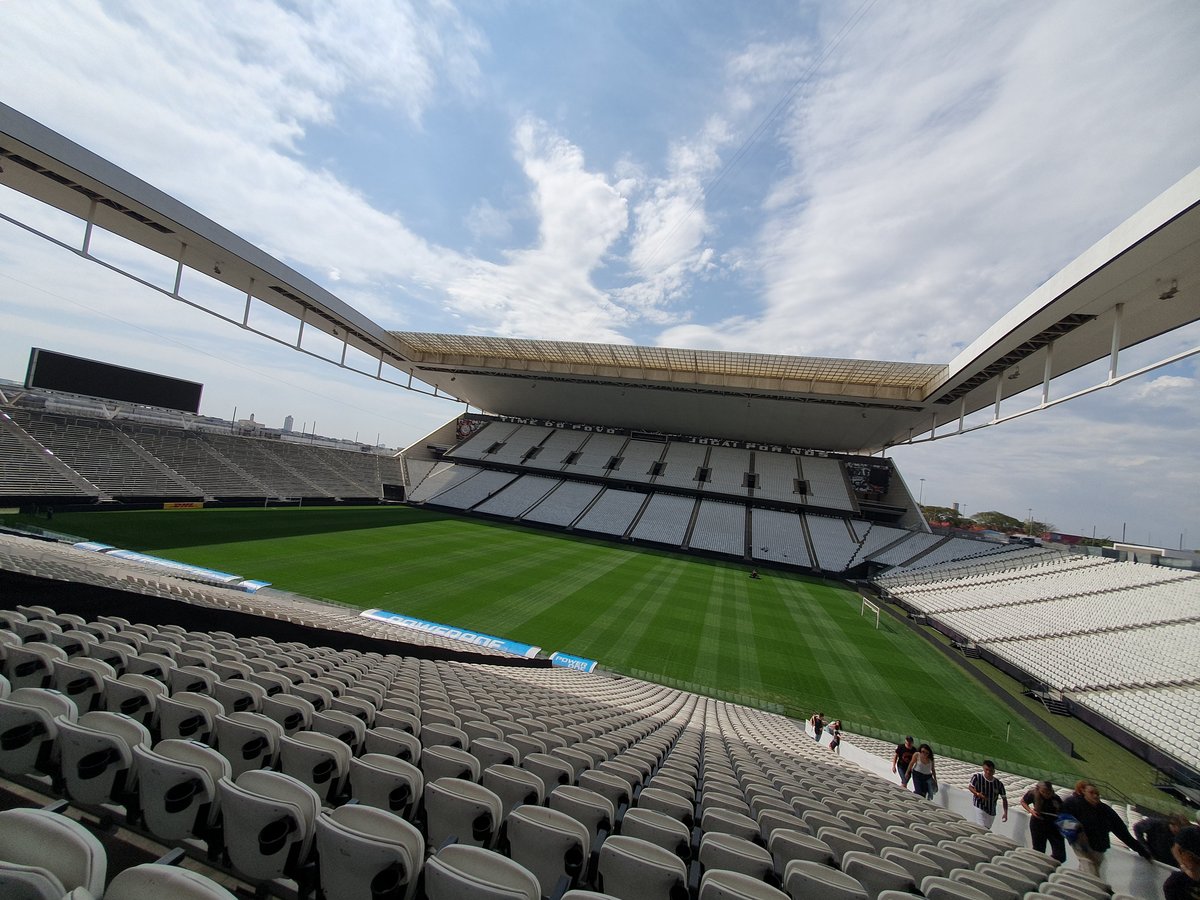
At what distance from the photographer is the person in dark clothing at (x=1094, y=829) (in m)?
5.25

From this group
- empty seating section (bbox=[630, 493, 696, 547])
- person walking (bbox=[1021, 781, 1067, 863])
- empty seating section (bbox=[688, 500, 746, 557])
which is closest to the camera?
person walking (bbox=[1021, 781, 1067, 863])

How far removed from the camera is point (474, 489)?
44812 millimetres

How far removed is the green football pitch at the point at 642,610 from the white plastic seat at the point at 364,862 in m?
13.7

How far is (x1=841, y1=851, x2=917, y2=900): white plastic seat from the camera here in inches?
115

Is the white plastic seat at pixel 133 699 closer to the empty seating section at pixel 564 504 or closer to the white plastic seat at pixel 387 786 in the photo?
the white plastic seat at pixel 387 786

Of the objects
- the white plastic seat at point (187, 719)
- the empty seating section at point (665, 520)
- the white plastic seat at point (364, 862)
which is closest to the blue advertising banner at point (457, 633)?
the white plastic seat at point (187, 719)

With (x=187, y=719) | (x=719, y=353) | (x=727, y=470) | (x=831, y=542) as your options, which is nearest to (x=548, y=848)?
(x=187, y=719)

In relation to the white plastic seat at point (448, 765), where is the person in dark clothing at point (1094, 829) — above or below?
below

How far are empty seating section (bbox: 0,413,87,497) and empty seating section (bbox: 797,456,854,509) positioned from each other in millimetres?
47231

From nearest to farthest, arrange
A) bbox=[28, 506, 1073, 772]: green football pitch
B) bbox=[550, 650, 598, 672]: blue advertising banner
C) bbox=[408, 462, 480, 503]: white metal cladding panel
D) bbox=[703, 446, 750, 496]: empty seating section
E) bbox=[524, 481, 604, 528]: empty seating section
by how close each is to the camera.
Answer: bbox=[550, 650, 598, 672]: blue advertising banner
bbox=[28, 506, 1073, 772]: green football pitch
bbox=[524, 481, 604, 528]: empty seating section
bbox=[703, 446, 750, 496]: empty seating section
bbox=[408, 462, 480, 503]: white metal cladding panel

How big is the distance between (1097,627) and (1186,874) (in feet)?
63.3

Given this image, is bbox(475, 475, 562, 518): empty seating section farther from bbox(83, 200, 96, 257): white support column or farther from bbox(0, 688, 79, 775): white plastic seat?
bbox(0, 688, 79, 775): white plastic seat

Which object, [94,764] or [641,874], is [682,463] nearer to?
[641,874]

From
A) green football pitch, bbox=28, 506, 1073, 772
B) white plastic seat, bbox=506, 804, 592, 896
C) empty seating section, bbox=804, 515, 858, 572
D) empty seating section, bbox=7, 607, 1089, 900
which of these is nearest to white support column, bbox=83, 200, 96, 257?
green football pitch, bbox=28, 506, 1073, 772
